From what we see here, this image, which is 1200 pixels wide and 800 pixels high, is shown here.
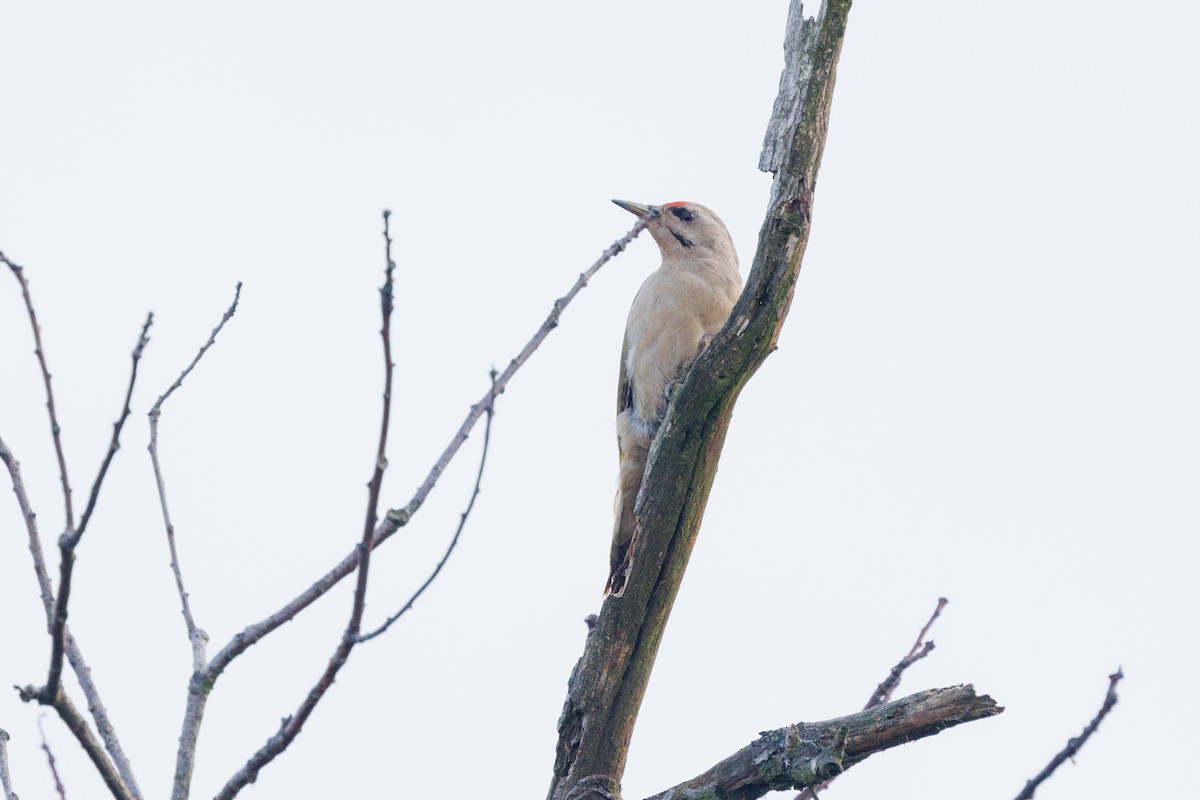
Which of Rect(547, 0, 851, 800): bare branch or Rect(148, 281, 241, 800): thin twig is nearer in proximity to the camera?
Rect(148, 281, 241, 800): thin twig

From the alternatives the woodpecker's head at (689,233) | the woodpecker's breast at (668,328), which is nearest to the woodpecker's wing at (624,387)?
the woodpecker's breast at (668,328)

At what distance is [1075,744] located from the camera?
8.32 ft

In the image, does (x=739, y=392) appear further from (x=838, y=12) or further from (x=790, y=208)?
(x=838, y=12)

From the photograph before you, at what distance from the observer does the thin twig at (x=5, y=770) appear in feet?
8.69

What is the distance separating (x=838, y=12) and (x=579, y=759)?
7.90 feet

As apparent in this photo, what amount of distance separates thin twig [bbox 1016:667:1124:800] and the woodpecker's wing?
3367 millimetres

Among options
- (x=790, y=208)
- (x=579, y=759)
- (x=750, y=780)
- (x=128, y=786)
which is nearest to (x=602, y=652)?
(x=579, y=759)

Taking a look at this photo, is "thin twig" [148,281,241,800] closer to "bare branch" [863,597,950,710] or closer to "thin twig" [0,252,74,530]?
"thin twig" [0,252,74,530]

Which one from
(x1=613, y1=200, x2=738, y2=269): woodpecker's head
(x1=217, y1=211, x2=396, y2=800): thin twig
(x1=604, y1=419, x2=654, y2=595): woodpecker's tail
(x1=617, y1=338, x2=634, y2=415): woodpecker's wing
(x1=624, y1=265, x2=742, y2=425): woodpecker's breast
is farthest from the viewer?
(x1=613, y1=200, x2=738, y2=269): woodpecker's head

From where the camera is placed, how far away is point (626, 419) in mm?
5707

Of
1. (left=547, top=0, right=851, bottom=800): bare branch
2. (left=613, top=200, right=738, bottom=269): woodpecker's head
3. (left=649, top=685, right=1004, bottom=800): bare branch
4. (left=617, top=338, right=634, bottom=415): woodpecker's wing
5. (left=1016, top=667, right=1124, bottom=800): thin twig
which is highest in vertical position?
(left=613, top=200, right=738, bottom=269): woodpecker's head

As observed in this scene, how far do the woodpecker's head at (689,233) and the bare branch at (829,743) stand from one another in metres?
3.10

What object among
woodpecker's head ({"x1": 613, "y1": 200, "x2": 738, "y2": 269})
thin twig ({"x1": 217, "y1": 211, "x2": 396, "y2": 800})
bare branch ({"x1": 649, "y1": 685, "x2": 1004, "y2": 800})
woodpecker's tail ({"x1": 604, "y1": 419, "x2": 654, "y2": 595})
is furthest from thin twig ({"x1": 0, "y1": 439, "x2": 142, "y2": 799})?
woodpecker's head ({"x1": 613, "y1": 200, "x2": 738, "y2": 269})

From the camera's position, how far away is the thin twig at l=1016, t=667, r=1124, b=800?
2512 millimetres
